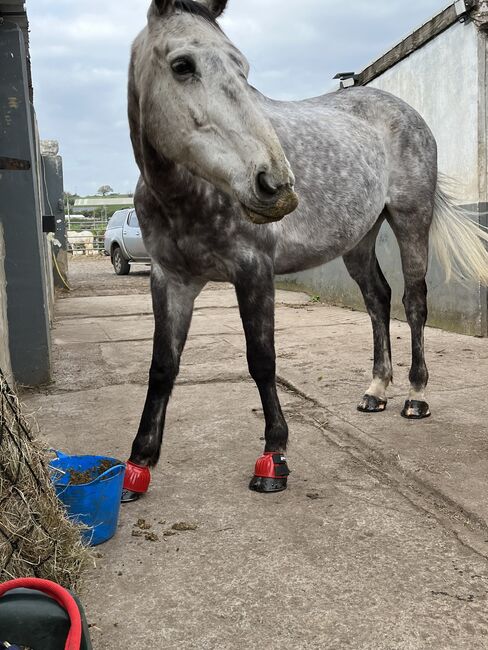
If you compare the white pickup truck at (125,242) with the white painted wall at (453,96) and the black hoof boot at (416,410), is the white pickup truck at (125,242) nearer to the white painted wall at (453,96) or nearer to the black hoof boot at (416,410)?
the white painted wall at (453,96)

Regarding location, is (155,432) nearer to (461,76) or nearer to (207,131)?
(207,131)

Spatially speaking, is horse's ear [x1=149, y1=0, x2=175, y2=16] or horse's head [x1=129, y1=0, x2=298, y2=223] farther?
horse's ear [x1=149, y1=0, x2=175, y2=16]

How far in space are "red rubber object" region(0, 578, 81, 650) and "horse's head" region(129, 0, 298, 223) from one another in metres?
1.30

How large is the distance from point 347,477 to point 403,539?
2.01ft

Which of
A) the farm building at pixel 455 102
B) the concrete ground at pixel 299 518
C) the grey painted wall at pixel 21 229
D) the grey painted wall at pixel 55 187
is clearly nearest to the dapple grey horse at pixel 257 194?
the concrete ground at pixel 299 518

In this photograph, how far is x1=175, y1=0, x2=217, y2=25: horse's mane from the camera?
235cm

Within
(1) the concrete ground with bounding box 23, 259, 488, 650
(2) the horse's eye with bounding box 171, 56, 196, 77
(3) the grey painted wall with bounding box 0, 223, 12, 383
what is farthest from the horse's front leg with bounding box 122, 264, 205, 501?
(3) the grey painted wall with bounding box 0, 223, 12, 383

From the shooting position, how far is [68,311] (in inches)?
370

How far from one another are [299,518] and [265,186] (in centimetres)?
128

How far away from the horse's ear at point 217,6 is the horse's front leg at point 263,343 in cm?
105

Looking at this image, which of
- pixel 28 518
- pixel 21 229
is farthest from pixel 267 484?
pixel 21 229

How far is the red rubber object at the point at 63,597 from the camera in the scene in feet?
4.20

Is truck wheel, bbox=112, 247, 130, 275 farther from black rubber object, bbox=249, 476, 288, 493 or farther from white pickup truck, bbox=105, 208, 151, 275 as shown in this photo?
black rubber object, bbox=249, 476, 288, 493

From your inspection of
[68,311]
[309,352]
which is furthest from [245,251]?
[68,311]
